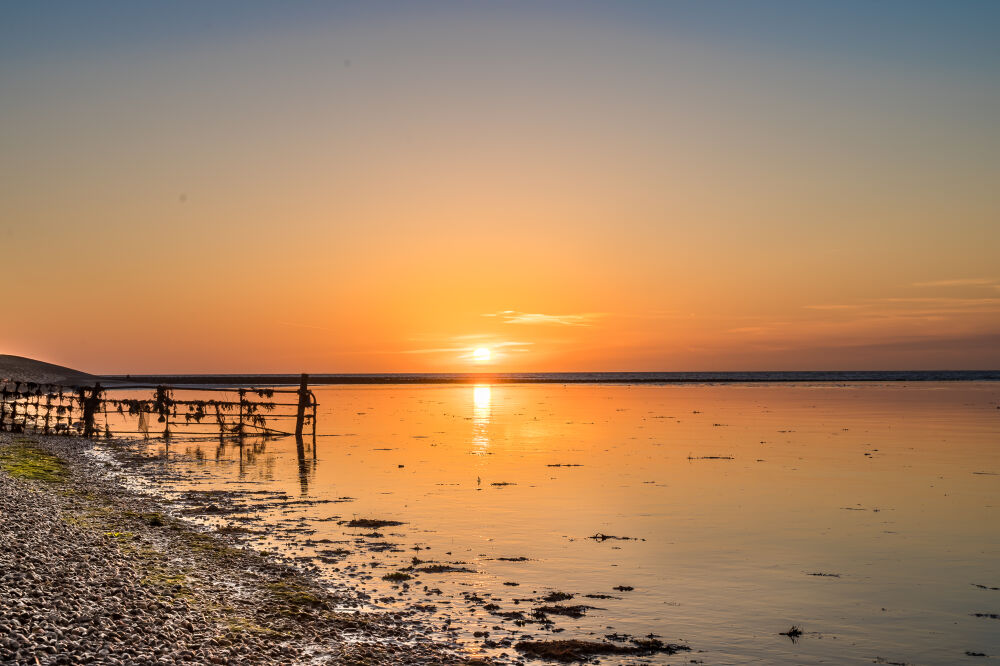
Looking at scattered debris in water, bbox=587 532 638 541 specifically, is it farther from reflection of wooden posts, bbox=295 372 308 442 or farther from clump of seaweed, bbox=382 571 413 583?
reflection of wooden posts, bbox=295 372 308 442

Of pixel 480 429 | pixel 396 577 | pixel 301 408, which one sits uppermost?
pixel 301 408

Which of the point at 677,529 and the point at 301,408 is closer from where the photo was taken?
the point at 677,529

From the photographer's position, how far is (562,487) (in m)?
26.7

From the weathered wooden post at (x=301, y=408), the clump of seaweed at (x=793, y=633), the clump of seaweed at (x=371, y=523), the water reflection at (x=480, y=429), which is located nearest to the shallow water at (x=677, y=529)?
the clump of seaweed at (x=793, y=633)

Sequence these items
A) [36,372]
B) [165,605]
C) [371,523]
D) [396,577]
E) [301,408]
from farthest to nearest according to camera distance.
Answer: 1. [36,372]
2. [301,408]
3. [371,523]
4. [396,577]
5. [165,605]

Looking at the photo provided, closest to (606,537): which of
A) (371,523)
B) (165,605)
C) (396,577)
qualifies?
(396,577)

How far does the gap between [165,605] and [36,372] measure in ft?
451

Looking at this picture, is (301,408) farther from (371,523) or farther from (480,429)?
(371,523)

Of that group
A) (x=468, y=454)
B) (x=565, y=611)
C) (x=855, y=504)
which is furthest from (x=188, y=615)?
(x=468, y=454)

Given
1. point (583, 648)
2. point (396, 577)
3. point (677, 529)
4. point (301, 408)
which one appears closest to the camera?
point (583, 648)

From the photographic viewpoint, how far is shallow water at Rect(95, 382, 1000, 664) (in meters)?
12.8

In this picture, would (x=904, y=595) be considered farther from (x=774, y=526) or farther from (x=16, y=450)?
(x=16, y=450)

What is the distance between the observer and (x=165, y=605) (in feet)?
40.3

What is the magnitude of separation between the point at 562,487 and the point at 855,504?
9726 mm
